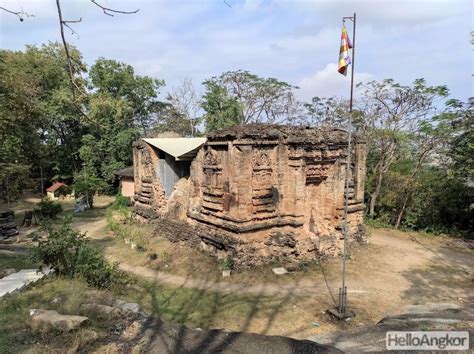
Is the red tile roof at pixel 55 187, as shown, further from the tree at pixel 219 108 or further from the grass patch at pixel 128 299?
the grass patch at pixel 128 299

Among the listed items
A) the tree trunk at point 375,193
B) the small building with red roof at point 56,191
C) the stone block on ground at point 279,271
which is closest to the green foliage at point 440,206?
the tree trunk at point 375,193

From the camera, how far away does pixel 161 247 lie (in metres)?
13.3

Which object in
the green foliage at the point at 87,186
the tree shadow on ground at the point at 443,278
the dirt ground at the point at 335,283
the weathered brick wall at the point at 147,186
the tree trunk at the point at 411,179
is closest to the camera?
the dirt ground at the point at 335,283

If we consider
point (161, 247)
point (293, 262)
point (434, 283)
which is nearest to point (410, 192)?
point (434, 283)

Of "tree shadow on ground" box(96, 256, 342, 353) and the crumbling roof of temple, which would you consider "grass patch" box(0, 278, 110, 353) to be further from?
the crumbling roof of temple

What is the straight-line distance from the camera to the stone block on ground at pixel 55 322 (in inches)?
174

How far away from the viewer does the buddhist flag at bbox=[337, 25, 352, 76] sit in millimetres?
7410

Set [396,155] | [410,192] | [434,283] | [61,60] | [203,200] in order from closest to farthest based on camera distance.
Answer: [434,283]
[203,200]
[410,192]
[396,155]
[61,60]

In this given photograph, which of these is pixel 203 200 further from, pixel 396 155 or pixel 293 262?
pixel 396 155

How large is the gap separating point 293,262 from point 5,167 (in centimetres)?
1206

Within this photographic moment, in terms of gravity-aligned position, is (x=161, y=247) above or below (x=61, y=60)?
below

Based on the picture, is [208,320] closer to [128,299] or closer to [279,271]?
[128,299]

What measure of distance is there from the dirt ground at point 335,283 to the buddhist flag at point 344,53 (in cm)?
571

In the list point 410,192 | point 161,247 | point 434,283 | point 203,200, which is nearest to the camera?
point 434,283
